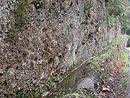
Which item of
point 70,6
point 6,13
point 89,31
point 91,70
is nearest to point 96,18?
point 89,31

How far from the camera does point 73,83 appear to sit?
8430 millimetres

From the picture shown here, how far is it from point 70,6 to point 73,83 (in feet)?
7.26

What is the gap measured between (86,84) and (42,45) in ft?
6.94

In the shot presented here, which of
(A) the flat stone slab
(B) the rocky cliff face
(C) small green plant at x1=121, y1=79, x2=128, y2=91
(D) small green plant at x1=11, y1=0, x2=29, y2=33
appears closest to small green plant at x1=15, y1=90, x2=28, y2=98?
(B) the rocky cliff face

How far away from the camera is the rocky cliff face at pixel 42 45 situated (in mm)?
5047

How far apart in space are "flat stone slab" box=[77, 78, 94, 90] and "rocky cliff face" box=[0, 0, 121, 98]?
592 millimetres

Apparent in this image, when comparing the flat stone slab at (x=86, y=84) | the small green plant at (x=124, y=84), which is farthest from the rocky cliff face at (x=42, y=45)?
the small green plant at (x=124, y=84)

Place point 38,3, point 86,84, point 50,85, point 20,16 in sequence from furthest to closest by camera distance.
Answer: point 86,84
point 50,85
point 38,3
point 20,16

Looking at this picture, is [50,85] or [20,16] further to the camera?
[50,85]

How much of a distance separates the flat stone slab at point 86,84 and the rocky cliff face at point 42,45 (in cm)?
59

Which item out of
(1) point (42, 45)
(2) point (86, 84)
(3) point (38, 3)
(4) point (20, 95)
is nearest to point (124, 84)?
(2) point (86, 84)

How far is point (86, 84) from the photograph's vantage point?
7.99 metres

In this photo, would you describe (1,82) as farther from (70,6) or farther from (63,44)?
(70,6)

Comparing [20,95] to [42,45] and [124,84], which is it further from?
[124,84]
